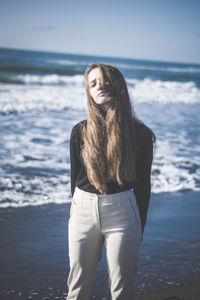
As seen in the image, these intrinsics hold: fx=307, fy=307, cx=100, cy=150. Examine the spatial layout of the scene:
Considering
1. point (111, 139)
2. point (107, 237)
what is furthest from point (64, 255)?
point (111, 139)

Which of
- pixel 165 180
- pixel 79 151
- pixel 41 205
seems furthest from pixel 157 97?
pixel 79 151

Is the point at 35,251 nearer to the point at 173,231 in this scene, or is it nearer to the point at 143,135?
the point at 173,231

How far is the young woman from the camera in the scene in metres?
1.83

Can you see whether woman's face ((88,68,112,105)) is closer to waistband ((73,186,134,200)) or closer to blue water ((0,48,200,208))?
blue water ((0,48,200,208))

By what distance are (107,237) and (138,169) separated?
47 centimetres

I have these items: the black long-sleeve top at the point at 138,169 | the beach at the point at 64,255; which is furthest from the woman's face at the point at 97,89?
the beach at the point at 64,255

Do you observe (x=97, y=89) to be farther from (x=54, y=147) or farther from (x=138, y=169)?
(x=54, y=147)

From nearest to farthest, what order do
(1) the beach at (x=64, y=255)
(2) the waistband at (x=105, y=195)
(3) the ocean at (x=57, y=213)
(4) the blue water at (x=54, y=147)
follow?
(2) the waistband at (x=105, y=195)
(1) the beach at (x=64, y=255)
(3) the ocean at (x=57, y=213)
(4) the blue water at (x=54, y=147)

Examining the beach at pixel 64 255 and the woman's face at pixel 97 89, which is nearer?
the woman's face at pixel 97 89

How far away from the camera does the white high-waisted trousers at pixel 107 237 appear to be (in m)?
1.82

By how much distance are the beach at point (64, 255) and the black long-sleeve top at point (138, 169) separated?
125 centimetres

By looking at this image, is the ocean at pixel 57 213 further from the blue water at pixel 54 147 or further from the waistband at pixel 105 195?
the waistband at pixel 105 195

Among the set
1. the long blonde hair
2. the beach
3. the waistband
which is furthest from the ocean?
the waistband

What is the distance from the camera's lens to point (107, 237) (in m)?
1.88
